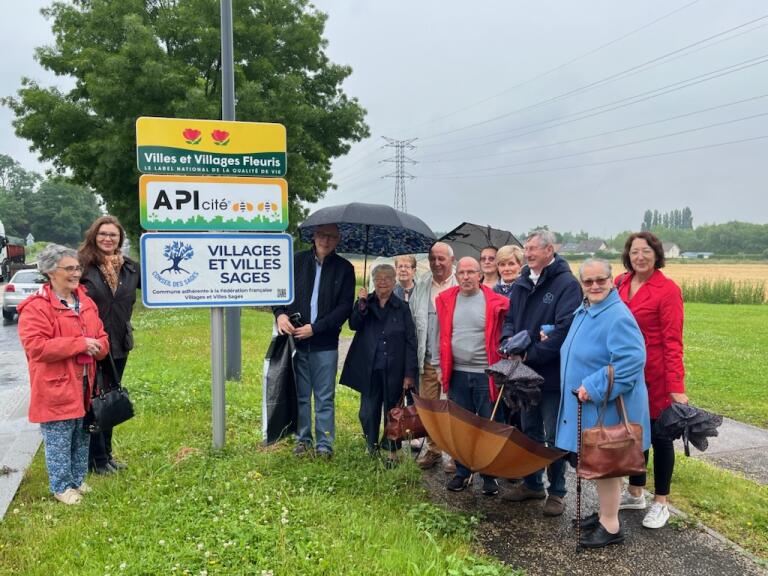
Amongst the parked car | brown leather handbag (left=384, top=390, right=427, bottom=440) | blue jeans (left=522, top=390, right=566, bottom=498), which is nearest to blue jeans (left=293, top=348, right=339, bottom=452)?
brown leather handbag (left=384, top=390, right=427, bottom=440)

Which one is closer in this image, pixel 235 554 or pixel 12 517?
pixel 235 554

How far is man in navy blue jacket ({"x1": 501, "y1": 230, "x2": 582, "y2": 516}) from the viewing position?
3.79 meters

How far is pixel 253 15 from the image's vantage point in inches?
680

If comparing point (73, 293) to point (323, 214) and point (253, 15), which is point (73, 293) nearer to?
point (323, 214)

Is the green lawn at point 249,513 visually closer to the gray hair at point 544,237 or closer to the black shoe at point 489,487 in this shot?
the black shoe at point 489,487

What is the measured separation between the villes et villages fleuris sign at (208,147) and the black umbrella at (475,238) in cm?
341

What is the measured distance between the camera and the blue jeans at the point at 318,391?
15.7ft

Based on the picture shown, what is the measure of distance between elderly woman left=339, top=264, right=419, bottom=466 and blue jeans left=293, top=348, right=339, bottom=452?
0.74 feet

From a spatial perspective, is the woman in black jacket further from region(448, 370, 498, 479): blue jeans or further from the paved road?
region(448, 370, 498, 479): blue jeans

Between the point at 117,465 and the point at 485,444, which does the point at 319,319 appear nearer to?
the point at 485,444

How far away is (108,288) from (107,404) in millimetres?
895

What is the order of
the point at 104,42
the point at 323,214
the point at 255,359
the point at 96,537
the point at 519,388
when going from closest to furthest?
1. the point at 96,537
2. the point at 519,388
3. the point at 323,214
4. the point at 255,359
5. the point at 104,42

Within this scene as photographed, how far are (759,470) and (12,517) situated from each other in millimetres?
6015

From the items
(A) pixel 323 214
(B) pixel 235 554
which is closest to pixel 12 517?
(B) pixel 235 554
